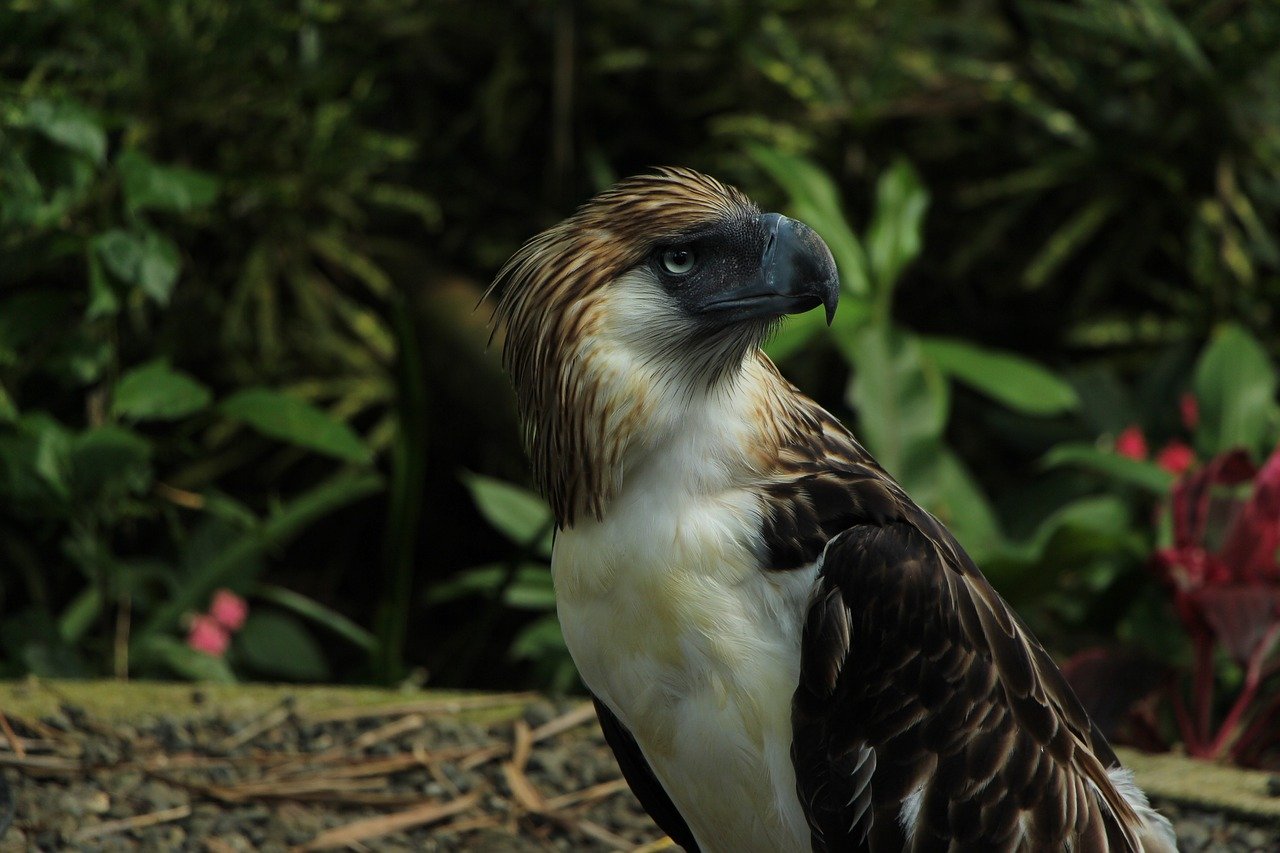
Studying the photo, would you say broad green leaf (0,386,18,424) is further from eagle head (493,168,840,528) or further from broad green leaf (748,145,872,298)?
broad green leaf (748,145,872,298)

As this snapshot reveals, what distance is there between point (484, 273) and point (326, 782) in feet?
11.4

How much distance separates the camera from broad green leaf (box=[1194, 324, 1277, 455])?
181 inches

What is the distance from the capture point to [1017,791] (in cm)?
232

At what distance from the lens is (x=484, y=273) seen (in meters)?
6.46

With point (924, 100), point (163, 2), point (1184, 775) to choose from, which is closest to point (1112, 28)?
point (924, 100)

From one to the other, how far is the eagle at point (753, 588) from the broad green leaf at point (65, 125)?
1.78 meters

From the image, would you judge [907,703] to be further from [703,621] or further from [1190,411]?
[1190,411]

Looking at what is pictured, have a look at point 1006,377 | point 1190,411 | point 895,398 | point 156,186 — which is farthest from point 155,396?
point 1190,411

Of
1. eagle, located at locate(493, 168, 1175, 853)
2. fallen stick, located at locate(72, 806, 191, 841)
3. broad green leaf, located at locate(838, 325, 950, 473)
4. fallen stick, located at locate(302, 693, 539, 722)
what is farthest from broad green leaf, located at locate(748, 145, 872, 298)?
fallen stick, located at locate(72, 806, 191, 841)

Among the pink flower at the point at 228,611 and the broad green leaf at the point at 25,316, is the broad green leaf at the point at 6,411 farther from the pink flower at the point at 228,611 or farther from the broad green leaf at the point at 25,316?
the pink flower at the point at 228,611

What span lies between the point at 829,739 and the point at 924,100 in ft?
14.6

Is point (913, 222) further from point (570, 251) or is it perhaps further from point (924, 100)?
point (570, 251)

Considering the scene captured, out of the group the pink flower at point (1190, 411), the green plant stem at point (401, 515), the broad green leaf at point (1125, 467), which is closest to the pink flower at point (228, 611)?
the green plant stem at point (401, 515)

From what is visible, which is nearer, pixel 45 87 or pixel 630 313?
pixel 630 313
